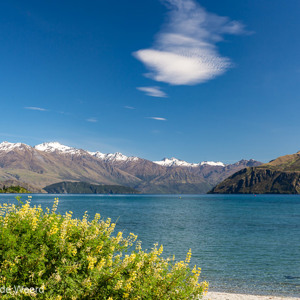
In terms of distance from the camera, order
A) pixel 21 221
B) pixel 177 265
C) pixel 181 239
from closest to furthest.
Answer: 1. pixel 21 221
2. pixel 177 265
3. pixel 181 239

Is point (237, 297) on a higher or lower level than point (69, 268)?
lower

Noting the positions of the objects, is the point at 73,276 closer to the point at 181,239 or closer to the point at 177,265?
the point at 177,265

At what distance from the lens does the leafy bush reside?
34.0ft

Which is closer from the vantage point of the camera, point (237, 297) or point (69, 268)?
point (69, 268)

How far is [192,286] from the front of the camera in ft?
39.9

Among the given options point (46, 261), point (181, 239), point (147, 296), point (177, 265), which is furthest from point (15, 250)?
point (181, 239)

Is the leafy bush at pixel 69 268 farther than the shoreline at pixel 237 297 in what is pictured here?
No

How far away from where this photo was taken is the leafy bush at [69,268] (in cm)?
1035

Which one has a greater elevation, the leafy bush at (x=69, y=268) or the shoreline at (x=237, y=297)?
the leafy bush at (x=69, y=268)

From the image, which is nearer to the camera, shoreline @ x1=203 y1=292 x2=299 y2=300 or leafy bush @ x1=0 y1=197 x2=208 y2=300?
leafy bush @ x1=0 y1=197 x2=208 y2=300

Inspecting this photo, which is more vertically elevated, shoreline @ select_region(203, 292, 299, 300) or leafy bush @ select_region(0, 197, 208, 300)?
leafy bush @ select_region(0, 197, 208, 300)

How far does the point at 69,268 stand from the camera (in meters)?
10.7

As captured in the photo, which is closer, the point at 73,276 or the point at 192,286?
the point at 73,276

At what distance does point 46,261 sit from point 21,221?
74.6 inches
